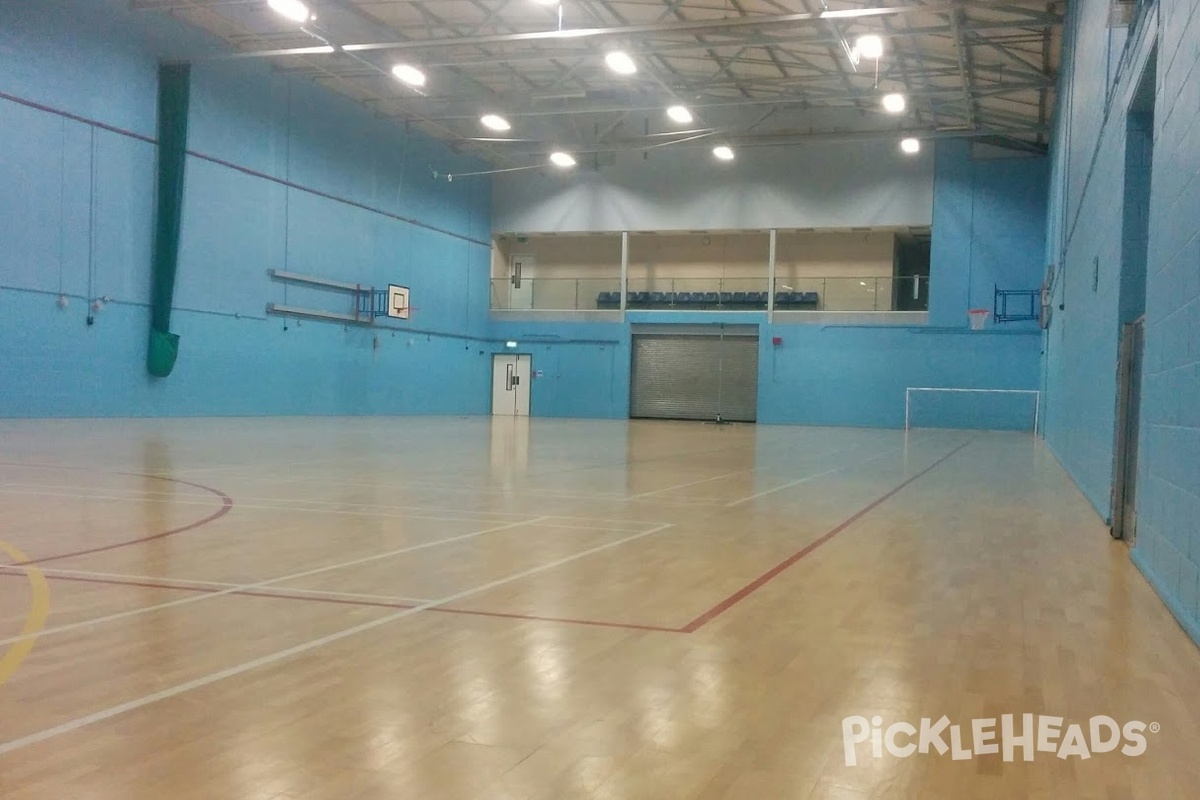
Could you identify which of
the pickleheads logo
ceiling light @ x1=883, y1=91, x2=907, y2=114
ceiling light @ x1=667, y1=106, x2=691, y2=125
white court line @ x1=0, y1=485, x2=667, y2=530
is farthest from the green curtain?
the pickleheads logo

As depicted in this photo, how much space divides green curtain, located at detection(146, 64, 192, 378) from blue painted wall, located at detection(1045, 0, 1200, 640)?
18.2 meters

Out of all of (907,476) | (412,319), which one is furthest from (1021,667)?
(412,319)

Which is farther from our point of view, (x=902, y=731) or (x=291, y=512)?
(x=291, y=512)

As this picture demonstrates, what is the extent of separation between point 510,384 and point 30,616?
32.1 m

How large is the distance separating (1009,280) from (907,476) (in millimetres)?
19699

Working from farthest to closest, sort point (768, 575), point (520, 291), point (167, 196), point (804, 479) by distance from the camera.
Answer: point (520, 291), point (167, 196), point (804, 479), point (768, 575)

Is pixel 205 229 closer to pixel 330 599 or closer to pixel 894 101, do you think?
pixel 894 101

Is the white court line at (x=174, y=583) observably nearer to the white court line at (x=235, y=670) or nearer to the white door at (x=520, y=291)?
the white court line at (x=235, y=670)

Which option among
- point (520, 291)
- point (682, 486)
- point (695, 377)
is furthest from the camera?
point (520, 291)

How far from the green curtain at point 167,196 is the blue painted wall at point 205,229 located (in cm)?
24

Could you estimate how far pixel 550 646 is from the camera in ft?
14.1

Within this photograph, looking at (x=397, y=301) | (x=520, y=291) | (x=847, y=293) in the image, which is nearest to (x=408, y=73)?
(x=397, y=301)

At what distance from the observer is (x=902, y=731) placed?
131 inches

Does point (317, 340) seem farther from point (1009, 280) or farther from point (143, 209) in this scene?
point (1009, 280)
